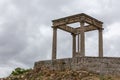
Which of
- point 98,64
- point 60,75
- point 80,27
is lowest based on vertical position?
point 60,75

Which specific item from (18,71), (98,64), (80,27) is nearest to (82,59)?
(98,64)

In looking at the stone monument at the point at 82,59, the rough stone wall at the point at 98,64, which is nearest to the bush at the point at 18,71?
the stone monument at the point at 82,59

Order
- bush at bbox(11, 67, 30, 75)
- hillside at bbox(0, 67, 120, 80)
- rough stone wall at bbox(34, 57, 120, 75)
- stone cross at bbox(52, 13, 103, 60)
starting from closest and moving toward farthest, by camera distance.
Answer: hillside at bbox(0, 67, 120, 80)
rough stone wall at bbox(34, 57, 120, 75)
stone cross at bbox(52, 13, 103, 60)
bush at bbox(11, 67, 30, 75)

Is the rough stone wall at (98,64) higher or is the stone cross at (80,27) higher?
the stone cross at (80,27)

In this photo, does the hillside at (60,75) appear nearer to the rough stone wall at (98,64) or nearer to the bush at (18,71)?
the rough stone wall at (98,64)

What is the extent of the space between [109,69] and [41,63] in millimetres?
8488

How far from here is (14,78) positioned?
4131 cm

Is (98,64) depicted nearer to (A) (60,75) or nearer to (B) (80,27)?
(A) (60,75)

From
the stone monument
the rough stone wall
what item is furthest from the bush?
the rough stone wall

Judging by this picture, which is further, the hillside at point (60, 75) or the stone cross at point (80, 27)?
the stone cross at point (80, 27)

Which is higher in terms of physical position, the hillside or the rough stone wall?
the rough stone wall

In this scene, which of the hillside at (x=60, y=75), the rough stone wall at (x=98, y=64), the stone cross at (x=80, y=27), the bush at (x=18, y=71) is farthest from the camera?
the bush at (x=18, y=71)

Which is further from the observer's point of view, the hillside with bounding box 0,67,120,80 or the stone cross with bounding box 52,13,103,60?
the stone cross with bounding box 52,13,103,60

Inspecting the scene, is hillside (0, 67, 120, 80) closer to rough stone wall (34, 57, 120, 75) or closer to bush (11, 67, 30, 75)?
rough stone wall (34, 57, 120, 75)
